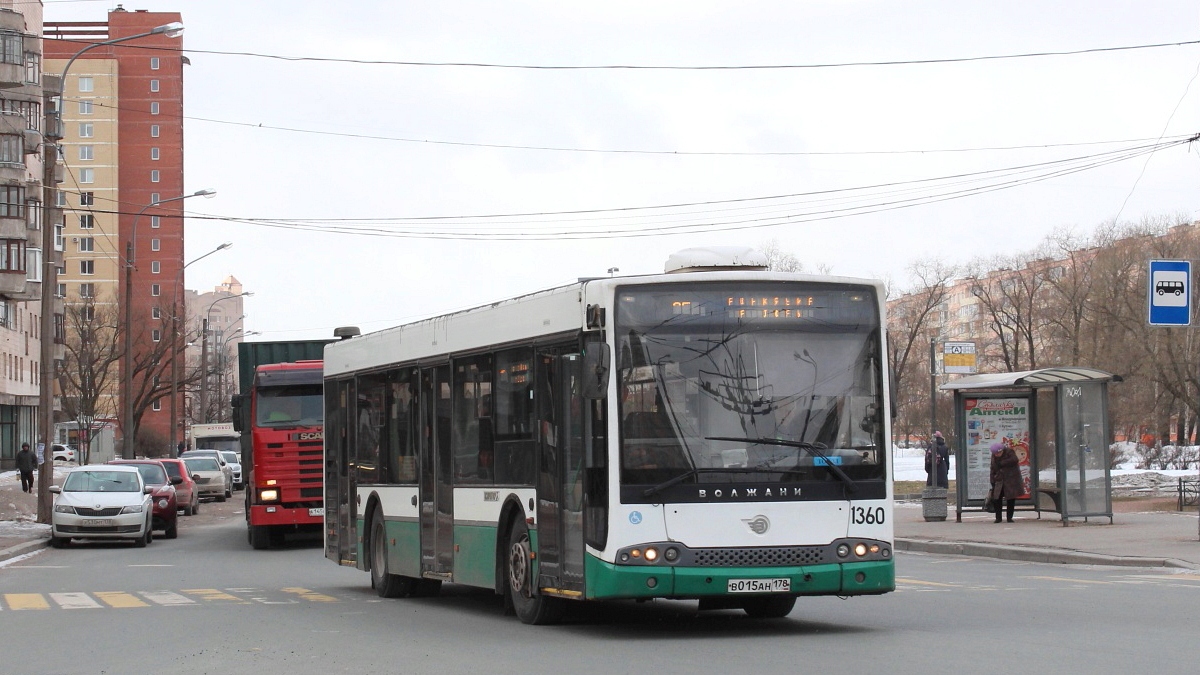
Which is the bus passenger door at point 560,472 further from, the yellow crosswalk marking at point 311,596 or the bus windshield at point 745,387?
the yellow crosswalk marking at point 311,596

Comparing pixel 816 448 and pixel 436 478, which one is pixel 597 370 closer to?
pixel 816 448

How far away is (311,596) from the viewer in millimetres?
18328

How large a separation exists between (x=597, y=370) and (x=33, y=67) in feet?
189

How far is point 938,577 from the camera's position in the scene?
19516 mm

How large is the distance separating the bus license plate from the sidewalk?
925 cm

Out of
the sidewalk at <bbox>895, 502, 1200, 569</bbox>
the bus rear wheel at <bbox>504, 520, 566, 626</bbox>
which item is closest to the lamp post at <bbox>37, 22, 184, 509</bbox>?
the sidewalk at <bbox>895, 502, 1200, 569</bbox>

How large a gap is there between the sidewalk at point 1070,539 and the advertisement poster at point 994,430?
108cm

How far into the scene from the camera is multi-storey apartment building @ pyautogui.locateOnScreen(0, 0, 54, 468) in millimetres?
56750

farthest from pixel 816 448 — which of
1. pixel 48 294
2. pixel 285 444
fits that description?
pixel 48 294

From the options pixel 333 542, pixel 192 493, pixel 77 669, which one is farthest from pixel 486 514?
pixel 192 493

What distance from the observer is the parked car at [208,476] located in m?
54.7

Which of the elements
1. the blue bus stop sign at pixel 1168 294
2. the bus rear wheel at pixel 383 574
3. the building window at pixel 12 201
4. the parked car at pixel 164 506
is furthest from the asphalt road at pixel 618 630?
the building window at pixel 12 201

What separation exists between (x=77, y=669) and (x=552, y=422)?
3970mm

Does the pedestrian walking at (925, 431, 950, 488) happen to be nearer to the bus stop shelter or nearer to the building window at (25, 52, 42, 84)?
the bus stop shelter
